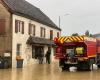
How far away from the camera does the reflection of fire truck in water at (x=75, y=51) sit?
30688mm

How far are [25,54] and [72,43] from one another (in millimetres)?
15899

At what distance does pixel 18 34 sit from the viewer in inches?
1729

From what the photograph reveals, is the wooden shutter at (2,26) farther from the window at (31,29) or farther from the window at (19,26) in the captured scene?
the window at (31,29)

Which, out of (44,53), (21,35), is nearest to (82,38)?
(21,35)

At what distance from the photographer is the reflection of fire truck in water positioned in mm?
30688

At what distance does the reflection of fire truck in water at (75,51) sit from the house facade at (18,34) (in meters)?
10.9

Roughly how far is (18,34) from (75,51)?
14.2 metres

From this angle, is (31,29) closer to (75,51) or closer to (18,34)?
(18,34)

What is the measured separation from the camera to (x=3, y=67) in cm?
3916

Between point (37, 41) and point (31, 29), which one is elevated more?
point (31, 29)

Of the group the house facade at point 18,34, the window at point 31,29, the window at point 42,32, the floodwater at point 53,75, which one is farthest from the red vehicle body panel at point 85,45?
the window at point 42,32

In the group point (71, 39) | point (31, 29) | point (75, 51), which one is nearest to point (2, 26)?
point (31, 29)

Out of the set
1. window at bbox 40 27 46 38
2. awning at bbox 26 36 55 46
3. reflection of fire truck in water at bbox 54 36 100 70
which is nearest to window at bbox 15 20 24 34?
awning at bbox 26 36 55 46

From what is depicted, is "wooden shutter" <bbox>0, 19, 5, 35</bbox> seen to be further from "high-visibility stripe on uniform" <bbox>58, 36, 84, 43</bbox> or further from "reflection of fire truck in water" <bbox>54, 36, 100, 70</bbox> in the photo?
"high-visibility stripe on uniform" <bbox>58, 36, 84, 43</bbox>
